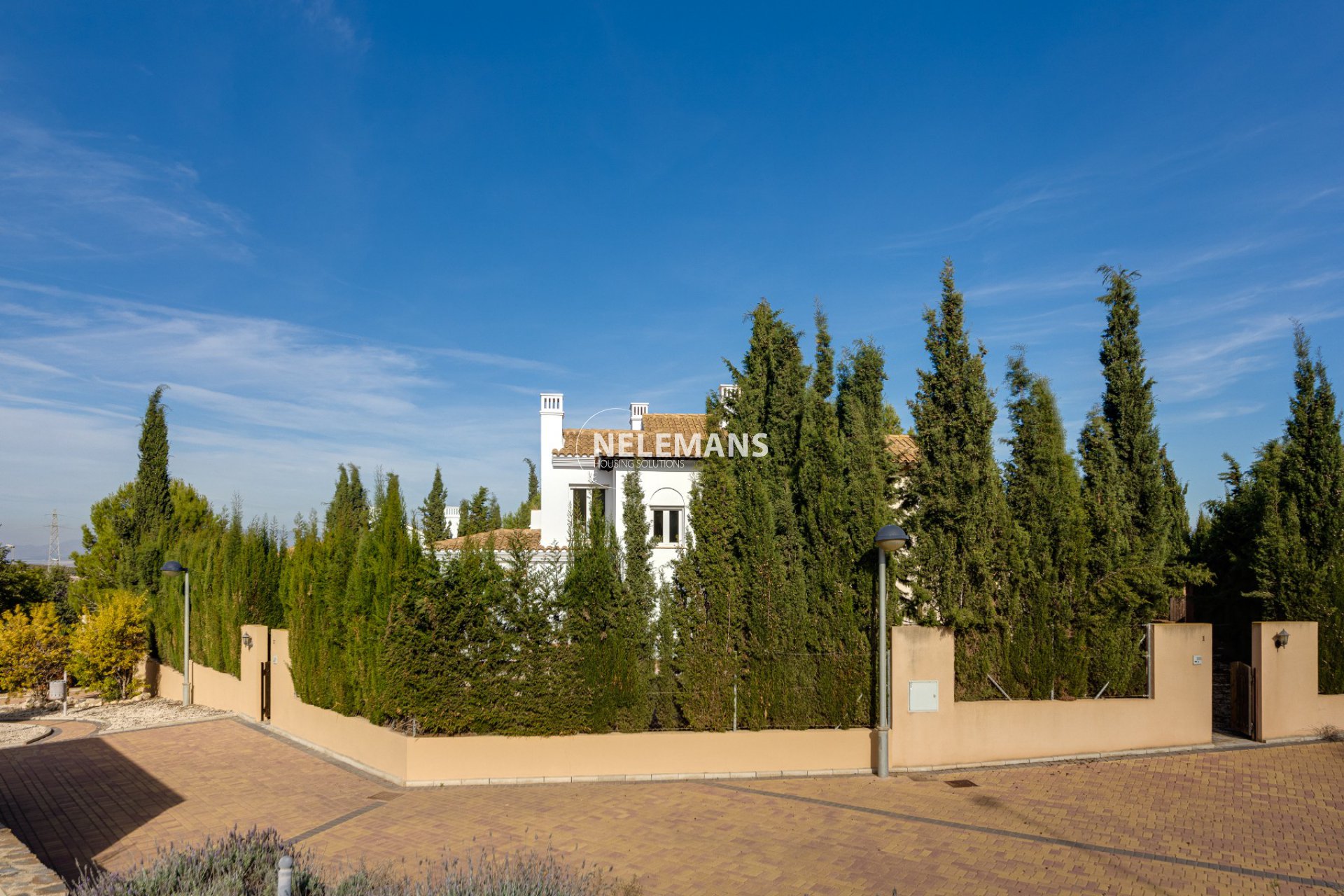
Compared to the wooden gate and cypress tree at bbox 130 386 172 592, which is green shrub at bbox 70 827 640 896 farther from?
cypress tree at bbox 130 386 172 592

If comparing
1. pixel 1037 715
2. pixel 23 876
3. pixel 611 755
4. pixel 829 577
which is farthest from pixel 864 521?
pixel 23 876

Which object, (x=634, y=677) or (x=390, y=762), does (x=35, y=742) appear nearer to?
(x=390, y=762)

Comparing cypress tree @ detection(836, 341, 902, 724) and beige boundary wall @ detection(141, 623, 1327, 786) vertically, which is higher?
cypress tree @ detection(836, 341, 902, 724)

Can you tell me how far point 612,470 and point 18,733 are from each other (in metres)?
16.2

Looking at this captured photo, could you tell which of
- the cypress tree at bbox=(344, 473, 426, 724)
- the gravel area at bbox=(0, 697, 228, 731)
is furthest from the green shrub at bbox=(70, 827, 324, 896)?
the gravel area at bbox=(0, 697, 228, 731)

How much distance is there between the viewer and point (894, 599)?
41.0 ft

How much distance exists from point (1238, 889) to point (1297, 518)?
10737mm

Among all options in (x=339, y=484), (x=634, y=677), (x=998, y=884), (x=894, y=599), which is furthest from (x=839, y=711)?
(x=339, y=484)

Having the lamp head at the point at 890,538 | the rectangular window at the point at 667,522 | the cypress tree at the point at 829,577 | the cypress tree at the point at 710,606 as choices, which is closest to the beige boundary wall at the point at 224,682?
the cypress tree at the point at 710,606

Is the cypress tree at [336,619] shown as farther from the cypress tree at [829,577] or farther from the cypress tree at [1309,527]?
the cypress tree at [1309,527]

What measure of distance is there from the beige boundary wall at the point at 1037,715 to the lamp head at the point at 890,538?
1.65 m

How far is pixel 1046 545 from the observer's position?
522 inches

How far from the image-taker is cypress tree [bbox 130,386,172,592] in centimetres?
2544

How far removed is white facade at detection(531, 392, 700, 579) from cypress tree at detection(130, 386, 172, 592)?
40.2 feet
